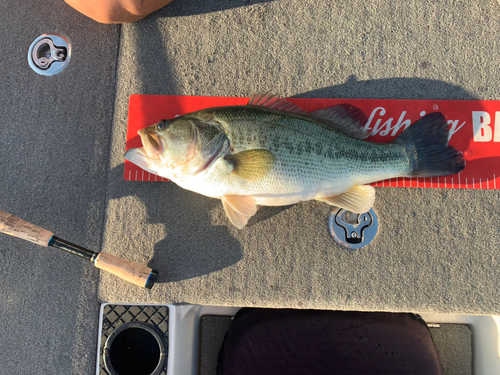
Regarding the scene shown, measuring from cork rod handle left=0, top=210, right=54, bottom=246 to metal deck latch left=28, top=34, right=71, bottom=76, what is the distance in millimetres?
939

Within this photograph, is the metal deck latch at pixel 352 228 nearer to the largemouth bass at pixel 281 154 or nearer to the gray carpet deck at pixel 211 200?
the gray carpet deck at pixel 211 200

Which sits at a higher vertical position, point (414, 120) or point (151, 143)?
point (414, 120)

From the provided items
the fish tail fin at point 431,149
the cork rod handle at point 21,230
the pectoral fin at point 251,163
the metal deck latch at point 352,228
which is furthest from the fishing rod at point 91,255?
the fish tail fin at point 431,149

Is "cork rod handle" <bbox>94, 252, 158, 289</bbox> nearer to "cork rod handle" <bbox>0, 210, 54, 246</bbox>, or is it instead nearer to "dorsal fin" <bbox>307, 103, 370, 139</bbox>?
"cork rod handle" <bbox>0, 210, 54, 246</bbox>

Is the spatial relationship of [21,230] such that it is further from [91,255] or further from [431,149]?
[431,149]

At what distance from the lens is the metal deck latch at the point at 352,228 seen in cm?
171

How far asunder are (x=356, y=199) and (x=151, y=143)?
1054mm

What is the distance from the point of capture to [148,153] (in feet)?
4.60

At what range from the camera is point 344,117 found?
161 cm

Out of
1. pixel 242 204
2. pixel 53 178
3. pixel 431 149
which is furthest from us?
pixel 53 178

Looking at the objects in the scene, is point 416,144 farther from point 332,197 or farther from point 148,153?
point 148,153

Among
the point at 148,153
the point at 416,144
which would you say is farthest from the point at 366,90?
the point at 148,153

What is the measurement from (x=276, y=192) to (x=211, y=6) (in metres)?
1.27

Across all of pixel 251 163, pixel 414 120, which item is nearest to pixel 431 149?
pixel 414 120
